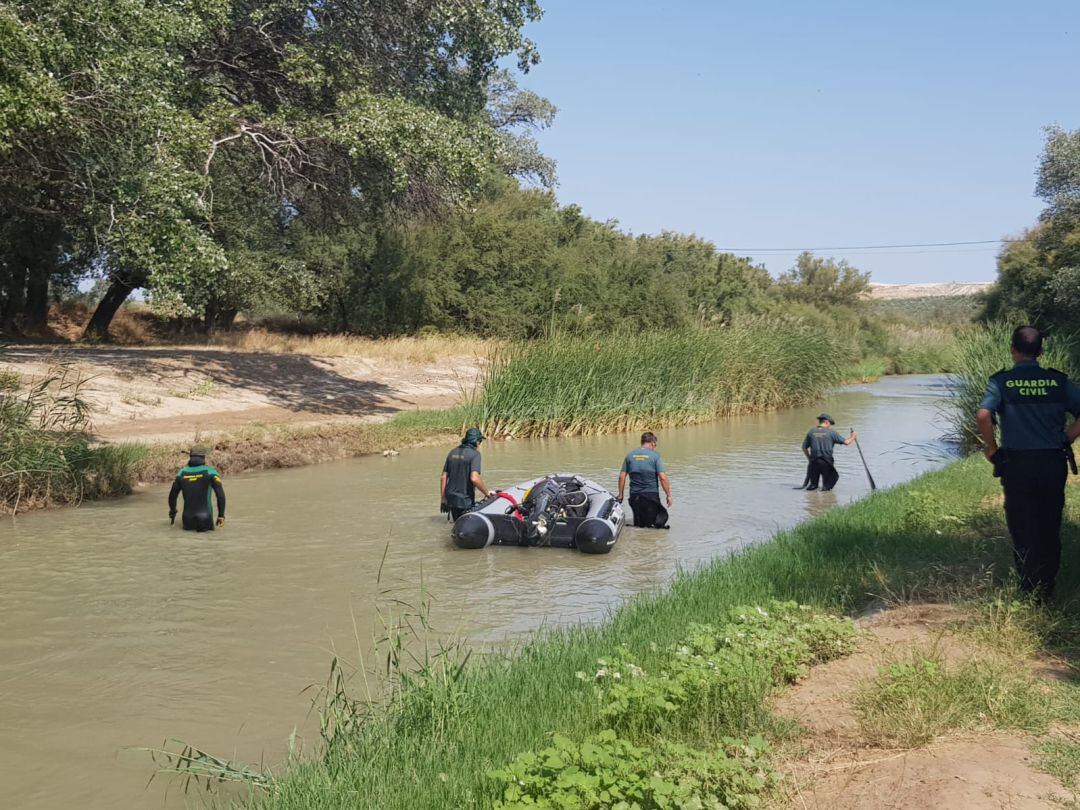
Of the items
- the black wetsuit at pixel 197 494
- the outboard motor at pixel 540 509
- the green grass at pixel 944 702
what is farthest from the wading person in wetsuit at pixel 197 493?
the green grass at pixel 944 702

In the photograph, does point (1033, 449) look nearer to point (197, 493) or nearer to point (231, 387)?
point (197, 493)

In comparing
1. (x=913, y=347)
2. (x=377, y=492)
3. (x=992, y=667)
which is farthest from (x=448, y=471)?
(x=913, y=347)

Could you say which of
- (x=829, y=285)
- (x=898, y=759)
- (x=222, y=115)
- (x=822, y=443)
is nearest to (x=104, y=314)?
(x=222, y=115)

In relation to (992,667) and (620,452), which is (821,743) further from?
(620,452)

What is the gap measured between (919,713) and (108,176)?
631 inches

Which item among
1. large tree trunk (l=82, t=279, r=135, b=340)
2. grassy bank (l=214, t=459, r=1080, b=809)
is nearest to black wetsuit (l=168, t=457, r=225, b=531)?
grassy bank (l=214, t=459, r=1080, b=809)

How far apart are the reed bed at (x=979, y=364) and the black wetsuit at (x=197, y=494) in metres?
14.3

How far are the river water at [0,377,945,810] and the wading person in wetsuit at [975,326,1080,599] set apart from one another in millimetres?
3934

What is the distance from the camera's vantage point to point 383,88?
2517cm

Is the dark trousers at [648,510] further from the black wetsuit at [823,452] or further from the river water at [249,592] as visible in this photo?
the black wetsuit at [823,452]

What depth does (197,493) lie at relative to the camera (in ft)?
42.4

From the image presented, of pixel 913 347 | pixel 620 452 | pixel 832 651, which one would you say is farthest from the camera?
pixel 913 347

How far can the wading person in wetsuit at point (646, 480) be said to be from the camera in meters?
13.5

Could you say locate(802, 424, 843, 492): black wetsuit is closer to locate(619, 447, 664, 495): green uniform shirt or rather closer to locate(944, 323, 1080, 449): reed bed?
locate(944, 323, 1080, 449): reed bed
